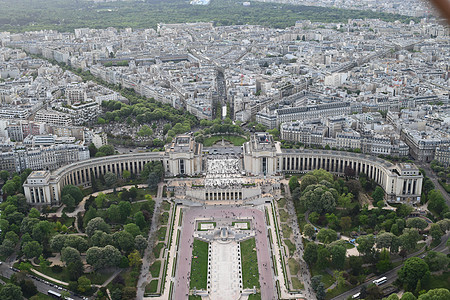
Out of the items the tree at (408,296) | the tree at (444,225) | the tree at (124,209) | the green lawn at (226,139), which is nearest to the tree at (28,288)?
the tree at (124,209)

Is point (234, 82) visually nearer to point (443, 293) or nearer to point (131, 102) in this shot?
point (131, 102)

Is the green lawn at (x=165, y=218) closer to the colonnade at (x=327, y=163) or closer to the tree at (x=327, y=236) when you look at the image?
the tree at (x=327, y=236)

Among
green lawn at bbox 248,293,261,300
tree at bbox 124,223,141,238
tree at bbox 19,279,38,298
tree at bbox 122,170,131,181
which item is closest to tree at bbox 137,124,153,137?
tree at bbox 122,170,131,181

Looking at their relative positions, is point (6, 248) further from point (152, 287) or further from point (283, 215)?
point (283, 215)

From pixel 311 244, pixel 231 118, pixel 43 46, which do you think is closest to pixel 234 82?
pixel 231 118

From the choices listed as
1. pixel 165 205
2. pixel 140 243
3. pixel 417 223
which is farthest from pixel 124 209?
pixel 417 223

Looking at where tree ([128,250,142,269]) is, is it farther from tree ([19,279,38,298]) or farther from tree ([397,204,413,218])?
tree ([397,204,413,218])
